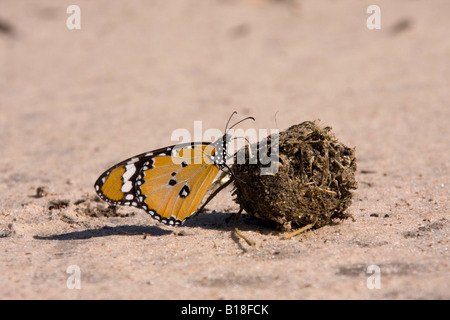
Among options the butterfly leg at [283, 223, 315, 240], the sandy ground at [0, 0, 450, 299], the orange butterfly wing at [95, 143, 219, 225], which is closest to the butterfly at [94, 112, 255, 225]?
the orange butterfly wing at [95, 143, 219, 225]

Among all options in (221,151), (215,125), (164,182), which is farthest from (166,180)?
(215,125)

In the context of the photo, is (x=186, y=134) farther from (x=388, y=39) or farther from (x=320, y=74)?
(x=388, y=39)

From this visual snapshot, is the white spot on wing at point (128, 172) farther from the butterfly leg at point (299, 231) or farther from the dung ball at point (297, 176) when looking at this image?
the butterfly leg at point (299, 231)

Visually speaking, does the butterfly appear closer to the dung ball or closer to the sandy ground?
the sandy ground

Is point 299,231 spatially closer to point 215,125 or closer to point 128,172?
point 128,172

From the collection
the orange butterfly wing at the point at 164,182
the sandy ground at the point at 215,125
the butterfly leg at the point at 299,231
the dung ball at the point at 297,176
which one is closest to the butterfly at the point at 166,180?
the orange butterfly wing at the point at 164,182

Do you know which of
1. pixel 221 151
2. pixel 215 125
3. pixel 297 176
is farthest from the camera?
pixel 215 125
